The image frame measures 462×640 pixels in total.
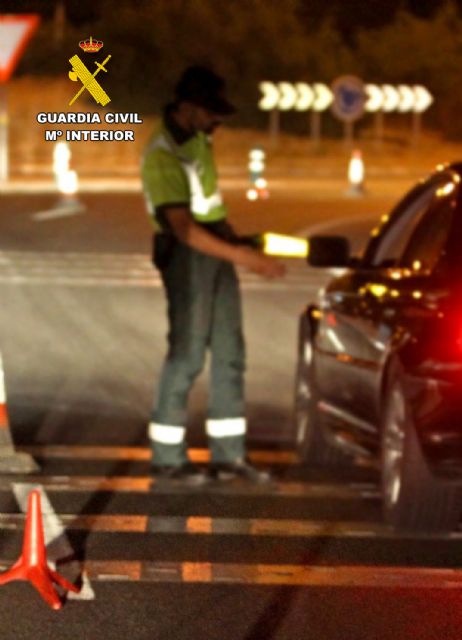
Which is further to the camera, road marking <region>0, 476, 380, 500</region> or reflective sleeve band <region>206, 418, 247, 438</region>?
reflective sleeve band <region>206, 418, 247, 438</region>

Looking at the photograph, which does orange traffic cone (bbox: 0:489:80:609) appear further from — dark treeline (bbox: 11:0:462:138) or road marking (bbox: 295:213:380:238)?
dark treeline (bbox: 11:0:462:138)

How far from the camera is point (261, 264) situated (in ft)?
35.0

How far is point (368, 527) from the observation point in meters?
9.27

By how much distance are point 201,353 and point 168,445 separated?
47 cm

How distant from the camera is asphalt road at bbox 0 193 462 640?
7.39 metres

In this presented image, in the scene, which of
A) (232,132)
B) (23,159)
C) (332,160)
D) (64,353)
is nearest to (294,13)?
(232,132)

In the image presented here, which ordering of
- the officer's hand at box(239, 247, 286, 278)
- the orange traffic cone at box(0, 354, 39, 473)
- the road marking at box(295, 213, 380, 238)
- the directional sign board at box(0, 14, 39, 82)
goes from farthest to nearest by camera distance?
the road marking at box(295, 213, 380, 238), the directional sign board at box(0, 14, 39, 82), the officer's hand at box(239, 247, 286, 278), the orange traffic cone at box(0, 354, 39, 473)

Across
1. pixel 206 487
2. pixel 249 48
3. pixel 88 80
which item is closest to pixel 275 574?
pixel 206 487

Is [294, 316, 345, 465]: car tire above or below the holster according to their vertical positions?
below

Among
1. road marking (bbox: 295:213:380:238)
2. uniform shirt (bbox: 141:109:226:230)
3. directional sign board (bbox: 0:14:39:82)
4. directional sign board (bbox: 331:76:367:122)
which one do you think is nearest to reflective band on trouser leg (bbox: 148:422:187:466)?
uniform shirt (bbox: 141:109:226:230)

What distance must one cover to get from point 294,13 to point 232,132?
556 inches

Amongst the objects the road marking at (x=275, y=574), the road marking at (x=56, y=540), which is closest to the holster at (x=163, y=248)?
the road marking at (x=56, y=540)

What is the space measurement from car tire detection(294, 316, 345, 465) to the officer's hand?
689 millimetres

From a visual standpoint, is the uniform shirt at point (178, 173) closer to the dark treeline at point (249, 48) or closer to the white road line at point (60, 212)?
the white road line at point (60, 212)
